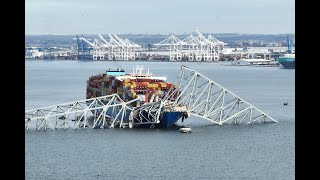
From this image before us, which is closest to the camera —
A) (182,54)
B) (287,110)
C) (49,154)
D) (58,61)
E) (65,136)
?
→ (49,154)

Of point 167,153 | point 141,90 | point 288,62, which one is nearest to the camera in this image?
point 167,153

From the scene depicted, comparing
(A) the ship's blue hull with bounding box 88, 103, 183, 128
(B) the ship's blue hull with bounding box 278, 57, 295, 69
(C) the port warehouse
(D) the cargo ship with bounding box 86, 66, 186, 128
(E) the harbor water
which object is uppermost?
(C) the port warehouse

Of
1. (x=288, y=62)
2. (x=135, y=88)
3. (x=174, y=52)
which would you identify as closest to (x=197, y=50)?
(x=174, y=52)

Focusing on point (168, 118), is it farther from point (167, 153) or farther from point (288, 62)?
point (288, 62)

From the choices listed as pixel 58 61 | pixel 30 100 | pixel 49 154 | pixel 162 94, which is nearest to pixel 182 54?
pixel 58 61

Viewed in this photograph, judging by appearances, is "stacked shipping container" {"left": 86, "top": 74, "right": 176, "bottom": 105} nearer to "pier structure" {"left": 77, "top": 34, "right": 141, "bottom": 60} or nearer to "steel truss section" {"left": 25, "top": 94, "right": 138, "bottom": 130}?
"steel truss section" {"left": 25, "top": 94, "right": 138, "bottom": 130}

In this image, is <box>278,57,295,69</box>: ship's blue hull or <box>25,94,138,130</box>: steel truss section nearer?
<box>25,94,138,130</box>: steel truss section

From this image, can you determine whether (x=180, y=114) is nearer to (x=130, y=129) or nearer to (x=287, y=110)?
(x=130, y=129)

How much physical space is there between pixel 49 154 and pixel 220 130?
7011 millimetres

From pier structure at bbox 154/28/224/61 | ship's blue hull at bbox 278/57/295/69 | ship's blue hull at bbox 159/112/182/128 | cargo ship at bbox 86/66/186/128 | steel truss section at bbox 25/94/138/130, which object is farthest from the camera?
pier structure at bbox 154/28/224/61

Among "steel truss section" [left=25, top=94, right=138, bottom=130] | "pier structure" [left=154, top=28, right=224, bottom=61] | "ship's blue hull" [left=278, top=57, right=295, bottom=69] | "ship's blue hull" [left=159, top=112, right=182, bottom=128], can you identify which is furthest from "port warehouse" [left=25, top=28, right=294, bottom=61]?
"ship's blue hull" [left=159, top=112, right=182, bottom=128]

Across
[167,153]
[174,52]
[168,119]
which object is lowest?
[167,153]

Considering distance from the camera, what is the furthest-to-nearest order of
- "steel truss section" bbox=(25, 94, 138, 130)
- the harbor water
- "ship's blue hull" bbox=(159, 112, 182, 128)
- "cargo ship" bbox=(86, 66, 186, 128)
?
"cargo ship" bbox=(86, 66, 186, 128), "ship's blue hull" bbox=(159, 112, 182, 128), "steel truss section" bbox=(25, 94, 138, 130), the harbor water
